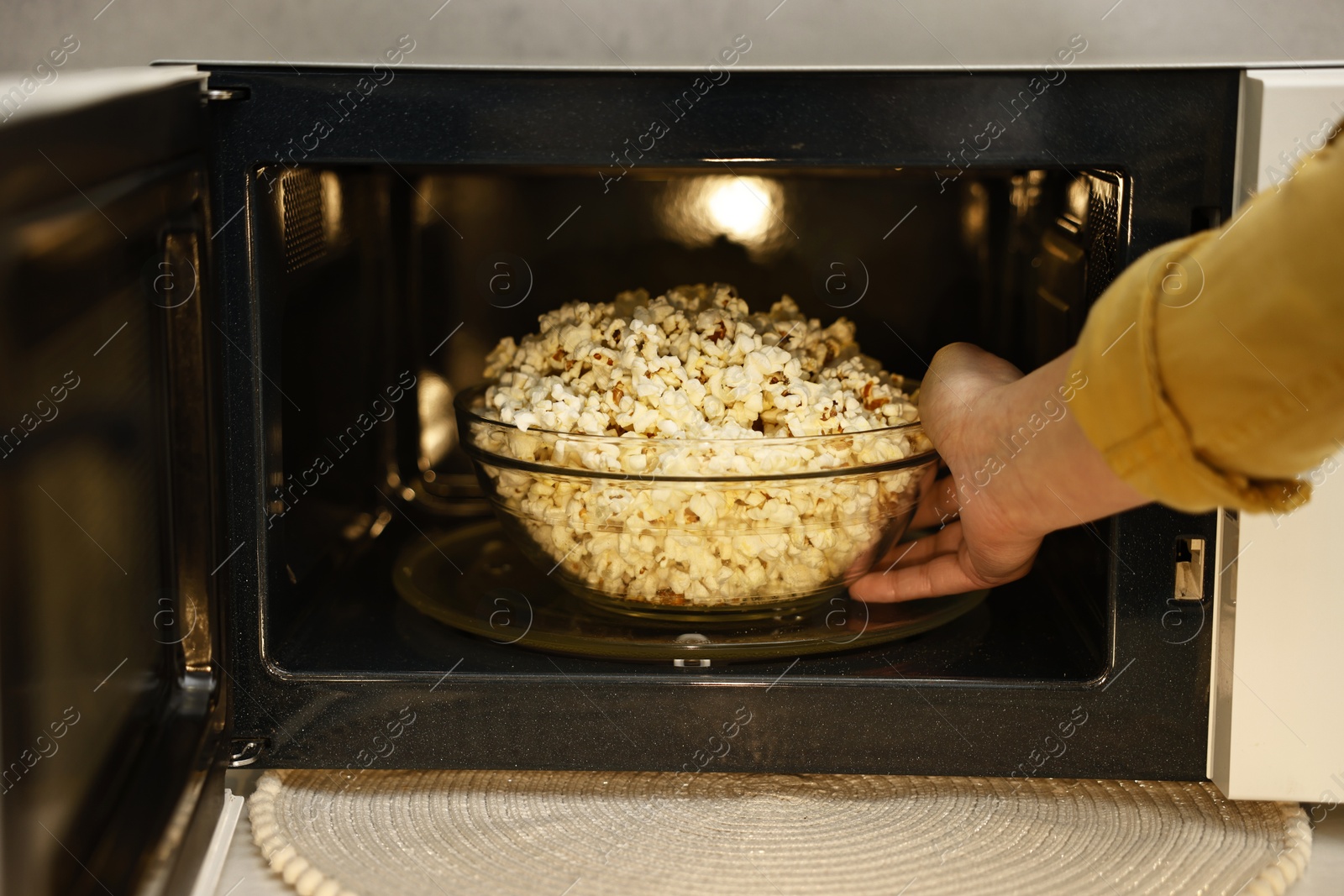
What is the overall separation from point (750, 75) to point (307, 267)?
0.33 m

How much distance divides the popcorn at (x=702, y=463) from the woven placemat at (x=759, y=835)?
0.13 metres

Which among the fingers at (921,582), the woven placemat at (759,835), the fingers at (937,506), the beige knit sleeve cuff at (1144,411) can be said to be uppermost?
the beige knit sleeve cuff at (1144,411)

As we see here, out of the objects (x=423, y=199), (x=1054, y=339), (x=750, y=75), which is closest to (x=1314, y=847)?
Answer: (x=1054, y=339)

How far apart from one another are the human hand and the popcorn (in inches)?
1.5

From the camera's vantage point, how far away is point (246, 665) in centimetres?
66

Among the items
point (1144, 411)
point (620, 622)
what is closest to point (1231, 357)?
point (1144, 411)

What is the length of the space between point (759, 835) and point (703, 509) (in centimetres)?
20

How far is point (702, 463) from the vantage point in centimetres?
68

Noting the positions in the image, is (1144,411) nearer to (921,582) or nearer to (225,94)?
(921,582)

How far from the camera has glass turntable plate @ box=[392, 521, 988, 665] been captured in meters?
0.70

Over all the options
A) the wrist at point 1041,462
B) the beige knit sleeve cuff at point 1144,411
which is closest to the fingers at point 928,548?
the wrist at point 1041,462

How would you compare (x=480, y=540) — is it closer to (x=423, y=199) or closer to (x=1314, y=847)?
(x=423, y=199)

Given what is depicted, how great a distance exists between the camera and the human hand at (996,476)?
0.56 meters

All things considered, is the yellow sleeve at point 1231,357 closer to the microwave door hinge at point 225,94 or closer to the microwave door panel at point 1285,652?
the microwave door panel at point 1285,652
